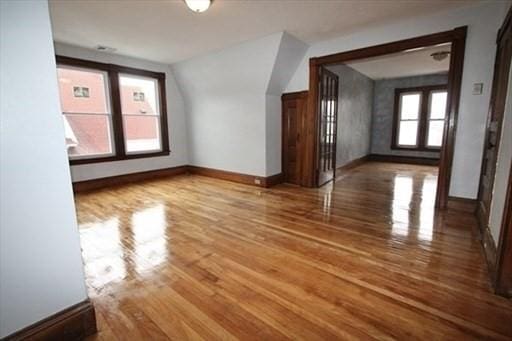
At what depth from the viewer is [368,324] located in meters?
1.47

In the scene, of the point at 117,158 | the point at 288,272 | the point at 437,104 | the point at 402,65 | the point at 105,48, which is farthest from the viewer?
the point at 437,104

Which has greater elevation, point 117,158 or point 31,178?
point 31,178

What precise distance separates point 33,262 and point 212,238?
159 cm

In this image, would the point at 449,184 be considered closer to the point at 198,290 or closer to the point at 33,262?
the point at 198,290

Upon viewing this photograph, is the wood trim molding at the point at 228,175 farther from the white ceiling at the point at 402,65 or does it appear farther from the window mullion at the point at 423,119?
the window mullion at the point at 423,119

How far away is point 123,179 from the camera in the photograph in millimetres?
5207

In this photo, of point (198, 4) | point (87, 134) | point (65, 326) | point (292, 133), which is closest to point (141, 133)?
point (87, 134)

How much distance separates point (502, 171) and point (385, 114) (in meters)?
6.43

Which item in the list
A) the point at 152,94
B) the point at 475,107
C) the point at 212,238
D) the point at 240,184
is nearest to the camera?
the point at 212,238

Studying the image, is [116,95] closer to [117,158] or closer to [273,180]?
[117,158]

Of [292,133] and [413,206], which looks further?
[292,133]

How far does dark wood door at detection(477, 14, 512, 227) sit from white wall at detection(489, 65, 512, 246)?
0.75ft

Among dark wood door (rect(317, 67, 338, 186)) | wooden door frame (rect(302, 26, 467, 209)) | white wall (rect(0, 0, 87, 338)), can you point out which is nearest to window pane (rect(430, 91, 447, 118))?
dark wood door (rect(317, 67, 338, 186))

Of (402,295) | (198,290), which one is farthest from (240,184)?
(402,295)
